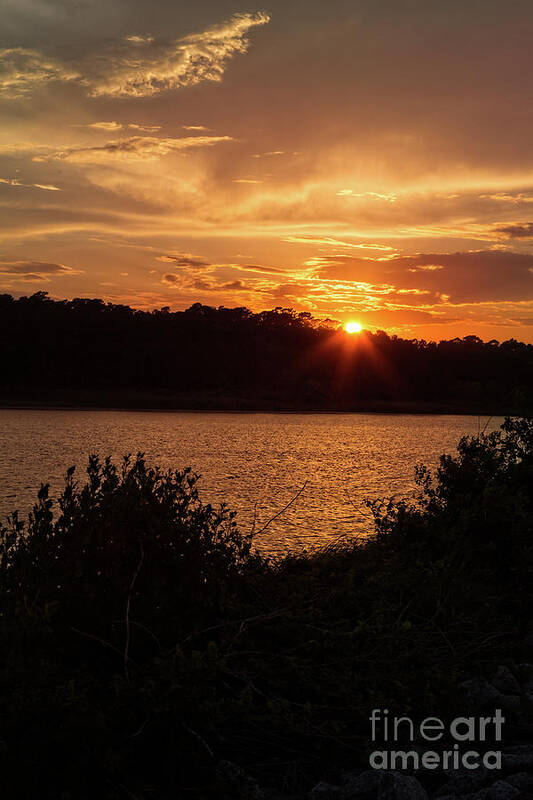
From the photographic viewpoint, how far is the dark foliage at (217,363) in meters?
103

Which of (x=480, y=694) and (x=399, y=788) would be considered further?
(x=480, y=694)

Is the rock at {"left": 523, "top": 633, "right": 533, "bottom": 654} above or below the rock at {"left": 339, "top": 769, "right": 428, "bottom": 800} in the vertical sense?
below

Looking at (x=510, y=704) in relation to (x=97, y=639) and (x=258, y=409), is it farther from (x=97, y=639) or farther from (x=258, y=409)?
(x=258, y=409)

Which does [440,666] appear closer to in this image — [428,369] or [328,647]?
[328,647]

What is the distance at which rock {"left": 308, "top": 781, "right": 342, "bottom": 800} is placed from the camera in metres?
4.65

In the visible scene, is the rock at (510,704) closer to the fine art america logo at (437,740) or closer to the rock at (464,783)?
the fine art america logo at (437,740)

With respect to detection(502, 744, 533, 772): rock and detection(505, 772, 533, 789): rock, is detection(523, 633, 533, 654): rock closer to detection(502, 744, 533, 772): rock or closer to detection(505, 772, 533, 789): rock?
detection(502, 744, 533, 772): rock

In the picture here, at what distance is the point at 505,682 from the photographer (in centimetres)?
649

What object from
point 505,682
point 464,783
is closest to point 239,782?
point 464,783

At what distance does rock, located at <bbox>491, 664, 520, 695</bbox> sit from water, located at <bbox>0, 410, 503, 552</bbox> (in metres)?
7.39

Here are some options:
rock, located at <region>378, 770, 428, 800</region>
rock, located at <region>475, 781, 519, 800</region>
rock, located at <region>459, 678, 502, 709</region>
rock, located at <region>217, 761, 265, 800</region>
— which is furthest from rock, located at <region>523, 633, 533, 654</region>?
rock, located at <region>217, 761, 265, 800</region>

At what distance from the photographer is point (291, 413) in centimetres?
10288

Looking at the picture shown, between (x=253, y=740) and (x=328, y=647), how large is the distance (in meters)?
0.99

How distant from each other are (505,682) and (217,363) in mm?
103402
